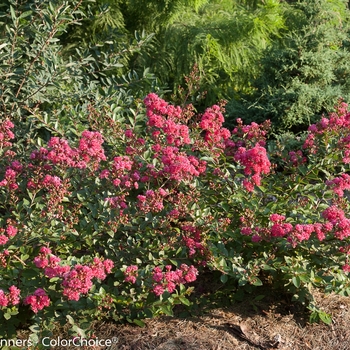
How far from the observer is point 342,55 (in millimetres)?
5363

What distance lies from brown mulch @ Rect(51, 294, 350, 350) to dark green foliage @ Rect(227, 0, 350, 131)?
7.12ft

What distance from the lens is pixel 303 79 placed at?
16.8 feet

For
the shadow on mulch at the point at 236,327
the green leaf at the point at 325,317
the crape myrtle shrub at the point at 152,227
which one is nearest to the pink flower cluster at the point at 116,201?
the crape myrtle shrub at the point at 152,227

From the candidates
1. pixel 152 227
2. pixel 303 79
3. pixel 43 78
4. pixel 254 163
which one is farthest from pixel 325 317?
pixel 303 79

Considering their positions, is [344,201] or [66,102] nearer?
[344,201]

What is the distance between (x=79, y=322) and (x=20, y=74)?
1.72 m

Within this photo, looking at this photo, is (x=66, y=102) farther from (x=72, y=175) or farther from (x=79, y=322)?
(x=79, y=322)

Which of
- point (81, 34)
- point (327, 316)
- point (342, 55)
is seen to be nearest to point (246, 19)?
point (342, 55)

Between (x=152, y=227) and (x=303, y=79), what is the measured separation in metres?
2.73

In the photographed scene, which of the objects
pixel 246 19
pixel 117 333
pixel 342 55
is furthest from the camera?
pixel 246 19

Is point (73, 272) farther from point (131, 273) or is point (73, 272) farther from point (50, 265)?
point (131, 273)

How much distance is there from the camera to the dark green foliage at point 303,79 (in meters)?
4.92

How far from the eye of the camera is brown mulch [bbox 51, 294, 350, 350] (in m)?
2.77

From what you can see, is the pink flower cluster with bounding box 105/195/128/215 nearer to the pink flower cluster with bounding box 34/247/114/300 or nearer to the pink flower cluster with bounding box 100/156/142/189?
the pink flower cluster with bounding box 100/156/142/189
